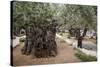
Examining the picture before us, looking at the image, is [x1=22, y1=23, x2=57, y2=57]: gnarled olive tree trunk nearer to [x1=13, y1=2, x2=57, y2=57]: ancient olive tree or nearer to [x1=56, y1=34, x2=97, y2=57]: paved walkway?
[x1=13, y1=2, x2=57, y2=57]: ancient olive tree

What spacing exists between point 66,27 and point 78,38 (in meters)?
0.21

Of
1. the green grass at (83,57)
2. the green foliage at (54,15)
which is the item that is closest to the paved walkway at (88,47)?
the green grass at (83,57)

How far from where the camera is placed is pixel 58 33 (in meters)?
2.02

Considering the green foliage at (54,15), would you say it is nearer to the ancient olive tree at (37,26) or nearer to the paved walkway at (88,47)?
the ancient olive tree at (37,26)

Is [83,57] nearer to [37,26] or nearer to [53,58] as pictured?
[53,58]

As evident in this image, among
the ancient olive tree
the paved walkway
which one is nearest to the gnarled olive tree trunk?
the ancient olive tree

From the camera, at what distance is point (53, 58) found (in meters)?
2.00

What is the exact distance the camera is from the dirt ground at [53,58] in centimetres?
188

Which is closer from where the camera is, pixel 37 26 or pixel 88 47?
pixel 37 26

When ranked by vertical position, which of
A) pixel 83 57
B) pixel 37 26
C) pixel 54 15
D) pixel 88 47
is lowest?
pixel 83 57

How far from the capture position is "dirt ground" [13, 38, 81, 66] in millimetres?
1880

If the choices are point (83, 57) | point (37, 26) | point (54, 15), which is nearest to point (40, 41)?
point (37, 26)
